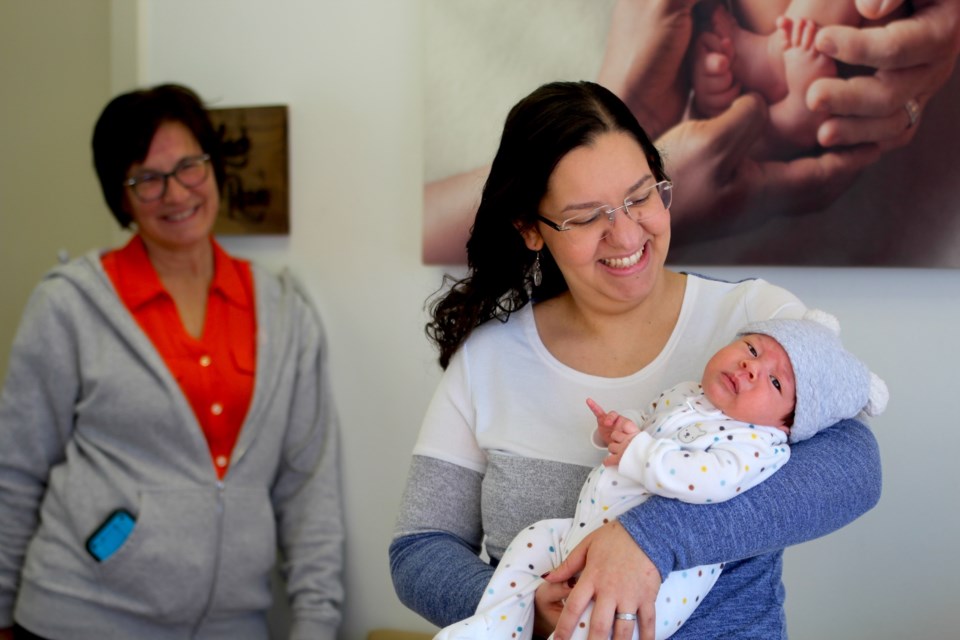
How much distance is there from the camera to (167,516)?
244 cm

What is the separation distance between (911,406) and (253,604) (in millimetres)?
1732

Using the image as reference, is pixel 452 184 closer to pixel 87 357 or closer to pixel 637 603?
pixel 87 357

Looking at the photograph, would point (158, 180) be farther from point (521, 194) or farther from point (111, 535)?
point (521, 194)

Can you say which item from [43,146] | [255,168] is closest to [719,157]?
[255,168]

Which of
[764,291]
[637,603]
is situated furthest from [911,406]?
[637,603]

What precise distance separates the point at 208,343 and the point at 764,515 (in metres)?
1.72

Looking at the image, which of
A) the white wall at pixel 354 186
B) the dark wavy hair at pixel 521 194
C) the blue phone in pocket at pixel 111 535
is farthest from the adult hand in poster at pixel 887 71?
the blue phone in pocket at pixel 111 535

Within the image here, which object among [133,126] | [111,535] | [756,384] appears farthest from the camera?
[133,126]

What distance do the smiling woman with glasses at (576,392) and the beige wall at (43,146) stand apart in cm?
209

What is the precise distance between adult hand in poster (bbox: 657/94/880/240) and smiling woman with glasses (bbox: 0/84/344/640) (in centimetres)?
115

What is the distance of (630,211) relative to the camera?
60.9 inches

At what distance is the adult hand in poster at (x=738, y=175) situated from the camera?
2.08m

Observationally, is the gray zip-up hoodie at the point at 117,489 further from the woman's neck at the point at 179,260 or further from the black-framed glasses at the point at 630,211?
the black-framed glasses at the point at 630,211

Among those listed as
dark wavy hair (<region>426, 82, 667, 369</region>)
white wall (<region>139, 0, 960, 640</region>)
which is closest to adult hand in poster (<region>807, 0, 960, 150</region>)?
dark wavy hair (<region>426, 82, 667, 369</region>)
